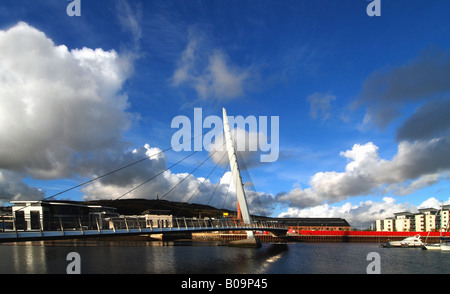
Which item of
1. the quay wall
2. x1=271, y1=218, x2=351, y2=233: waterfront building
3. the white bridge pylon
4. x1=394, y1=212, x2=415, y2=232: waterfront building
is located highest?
the white bridge pylon

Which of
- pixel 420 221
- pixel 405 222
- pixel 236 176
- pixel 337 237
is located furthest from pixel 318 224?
pixel 236 176

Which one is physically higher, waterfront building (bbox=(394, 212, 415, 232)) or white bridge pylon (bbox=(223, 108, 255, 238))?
white bridge pylon (bbox=(223, 108, 255, 238))

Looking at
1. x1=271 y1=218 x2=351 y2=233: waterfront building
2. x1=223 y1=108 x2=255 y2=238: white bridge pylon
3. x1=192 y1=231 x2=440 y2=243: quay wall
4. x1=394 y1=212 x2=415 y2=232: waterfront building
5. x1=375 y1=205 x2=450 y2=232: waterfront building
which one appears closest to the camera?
x1=223 y1=108 x2=255 y2=238: white bridge pylon

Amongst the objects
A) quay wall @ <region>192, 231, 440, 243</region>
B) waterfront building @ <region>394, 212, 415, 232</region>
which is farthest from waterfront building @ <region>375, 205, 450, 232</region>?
quay wall @ <region>192, 231, 440, 243</region>

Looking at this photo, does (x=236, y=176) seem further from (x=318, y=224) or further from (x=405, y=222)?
(x=405, y=222)

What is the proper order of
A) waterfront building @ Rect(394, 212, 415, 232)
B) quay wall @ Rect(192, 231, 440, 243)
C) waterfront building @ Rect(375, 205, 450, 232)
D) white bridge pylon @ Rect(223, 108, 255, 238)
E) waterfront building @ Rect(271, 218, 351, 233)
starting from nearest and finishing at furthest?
white bridge pylon @ Rect(223, 108, 255, 238) → quay wall @ Rect(192, 231, 440, 243) → waterfront building @ Rect(271, 218, 351, 233) → waterfront building @ Rect(375, 205, 450, 232) → waterfront building @ Rect(394, 212, 415, 232)

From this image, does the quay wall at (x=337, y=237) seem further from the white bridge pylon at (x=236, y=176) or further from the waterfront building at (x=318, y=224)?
the white bridge pylon at (x=236, y=176)

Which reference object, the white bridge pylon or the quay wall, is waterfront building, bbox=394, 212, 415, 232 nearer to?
the quay wall

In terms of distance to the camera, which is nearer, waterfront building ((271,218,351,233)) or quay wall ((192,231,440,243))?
quay wall ((192,231,440,243))
